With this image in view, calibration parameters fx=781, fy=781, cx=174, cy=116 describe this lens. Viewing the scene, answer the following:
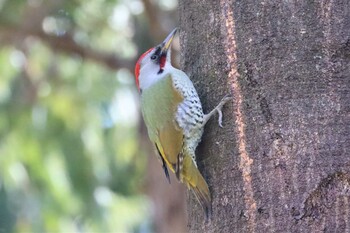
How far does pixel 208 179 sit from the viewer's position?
2637 mm

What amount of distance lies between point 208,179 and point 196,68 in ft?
1.42

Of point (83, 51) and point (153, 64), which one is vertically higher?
point (153, 64)

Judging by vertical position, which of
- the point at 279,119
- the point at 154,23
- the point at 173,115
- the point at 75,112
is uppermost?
the point at 279,119

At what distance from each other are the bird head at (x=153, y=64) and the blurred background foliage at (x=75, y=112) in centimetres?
155

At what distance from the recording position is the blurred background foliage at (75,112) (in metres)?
5.16

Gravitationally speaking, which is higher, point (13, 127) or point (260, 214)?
point (260, 214)

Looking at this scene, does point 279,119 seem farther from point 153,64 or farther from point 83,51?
point 83,51

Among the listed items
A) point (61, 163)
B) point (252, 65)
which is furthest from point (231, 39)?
point (61, 163)

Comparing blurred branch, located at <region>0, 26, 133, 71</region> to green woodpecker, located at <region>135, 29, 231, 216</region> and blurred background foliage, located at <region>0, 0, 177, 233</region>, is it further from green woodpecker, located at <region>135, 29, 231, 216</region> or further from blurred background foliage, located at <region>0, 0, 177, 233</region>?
green woodpecker, located at <region>135, 29, 231, 216</region>

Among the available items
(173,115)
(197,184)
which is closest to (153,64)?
(173,115)

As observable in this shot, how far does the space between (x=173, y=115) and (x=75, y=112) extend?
246 cm

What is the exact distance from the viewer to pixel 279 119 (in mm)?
2441

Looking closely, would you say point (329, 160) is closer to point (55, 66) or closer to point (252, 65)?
point (252, 65)

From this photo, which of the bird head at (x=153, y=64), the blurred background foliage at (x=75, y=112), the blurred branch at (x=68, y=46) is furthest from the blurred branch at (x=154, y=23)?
the bird head at (x=153, y=64)
